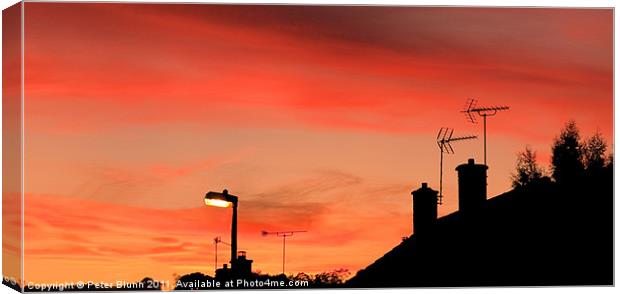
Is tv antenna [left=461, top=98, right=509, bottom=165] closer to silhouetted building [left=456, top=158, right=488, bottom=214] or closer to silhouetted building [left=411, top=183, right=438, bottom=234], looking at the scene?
silhouetted building [left=456, top=158, right=488, bottom=214]

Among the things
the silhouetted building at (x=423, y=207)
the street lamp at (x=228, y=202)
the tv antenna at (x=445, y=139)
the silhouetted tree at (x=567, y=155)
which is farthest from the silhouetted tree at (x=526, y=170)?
the street lamp at (x=228, y=202)

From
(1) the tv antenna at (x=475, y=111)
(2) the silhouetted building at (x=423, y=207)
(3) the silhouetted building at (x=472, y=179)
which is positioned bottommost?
(2) the silhouetted building at (x=423, y=207)

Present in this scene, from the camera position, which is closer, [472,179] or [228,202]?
[228,202]

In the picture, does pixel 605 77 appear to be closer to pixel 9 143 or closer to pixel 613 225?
pixel 613 225

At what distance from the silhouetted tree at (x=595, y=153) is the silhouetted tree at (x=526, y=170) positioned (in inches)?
29.3

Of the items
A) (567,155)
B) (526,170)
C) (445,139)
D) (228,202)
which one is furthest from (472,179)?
(228,202)

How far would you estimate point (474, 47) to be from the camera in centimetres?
2388

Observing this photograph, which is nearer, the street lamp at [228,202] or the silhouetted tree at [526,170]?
the street lamp at [228,202]

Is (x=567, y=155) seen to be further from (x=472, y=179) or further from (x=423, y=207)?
(x=423, y=207)

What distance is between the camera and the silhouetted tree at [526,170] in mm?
23938

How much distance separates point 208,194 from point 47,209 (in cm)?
222

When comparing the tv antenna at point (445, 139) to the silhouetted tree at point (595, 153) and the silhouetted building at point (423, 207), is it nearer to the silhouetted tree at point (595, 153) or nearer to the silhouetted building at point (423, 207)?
the silhouetted building at point (423, 207)

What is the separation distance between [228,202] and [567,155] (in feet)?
17.6

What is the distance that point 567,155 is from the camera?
24.6 metres
